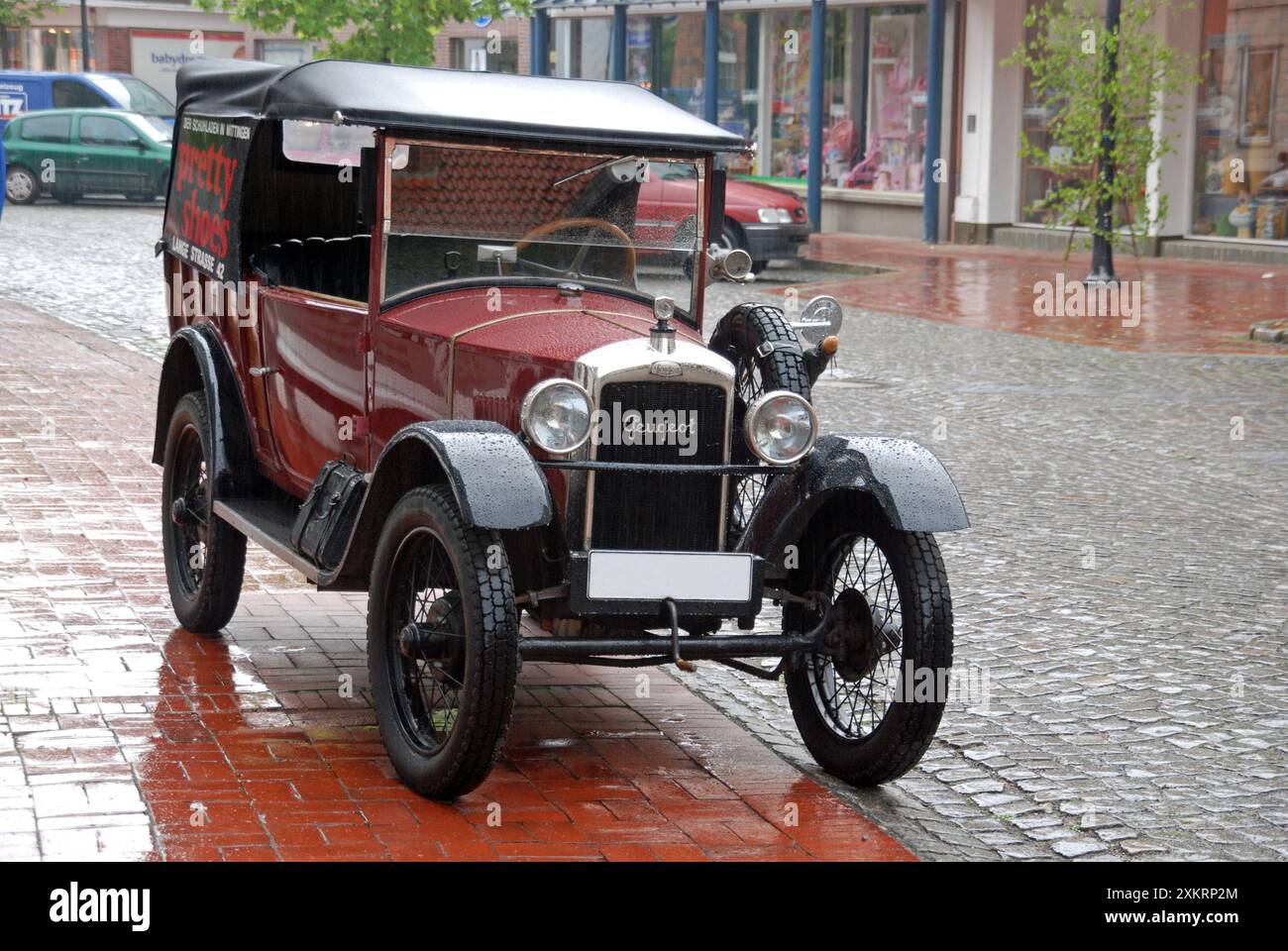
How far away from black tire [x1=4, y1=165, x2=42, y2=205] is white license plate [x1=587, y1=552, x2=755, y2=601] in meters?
27.9

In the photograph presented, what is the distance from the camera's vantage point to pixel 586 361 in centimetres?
501

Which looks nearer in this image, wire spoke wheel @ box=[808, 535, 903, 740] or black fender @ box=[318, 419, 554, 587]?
black fender @ box=[318, 419, 554, 587]

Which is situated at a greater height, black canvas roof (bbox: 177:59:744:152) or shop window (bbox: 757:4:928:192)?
shop window (bbox: 757:4:928:192)

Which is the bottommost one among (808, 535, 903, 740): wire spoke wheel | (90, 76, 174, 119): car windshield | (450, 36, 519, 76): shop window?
(808, 535, 903, 740): wire spoke wheel

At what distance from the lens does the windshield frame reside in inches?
222

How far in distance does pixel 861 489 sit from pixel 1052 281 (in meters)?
16.9

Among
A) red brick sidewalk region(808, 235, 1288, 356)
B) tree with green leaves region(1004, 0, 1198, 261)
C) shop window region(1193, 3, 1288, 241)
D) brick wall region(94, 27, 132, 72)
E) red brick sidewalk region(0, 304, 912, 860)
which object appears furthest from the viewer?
brick wall region(94, 27, 132, 72)

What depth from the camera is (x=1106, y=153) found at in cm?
1922

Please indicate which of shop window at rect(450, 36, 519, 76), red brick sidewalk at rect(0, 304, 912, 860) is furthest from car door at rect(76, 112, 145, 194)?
red brick sidewalk at rect(0, 304, 912, 860)

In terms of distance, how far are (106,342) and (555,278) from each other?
9.83 m

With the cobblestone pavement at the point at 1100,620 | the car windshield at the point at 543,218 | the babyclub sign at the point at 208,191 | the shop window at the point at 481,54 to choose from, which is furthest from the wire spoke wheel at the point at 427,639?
the shop window at the point at 481,54

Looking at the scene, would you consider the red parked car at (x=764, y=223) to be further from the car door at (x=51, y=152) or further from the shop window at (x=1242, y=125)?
the car door at (x=51, y=152)

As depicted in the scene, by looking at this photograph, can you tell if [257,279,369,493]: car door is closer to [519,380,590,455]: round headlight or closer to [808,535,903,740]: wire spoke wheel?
[519,380,590,455]: round headlight
